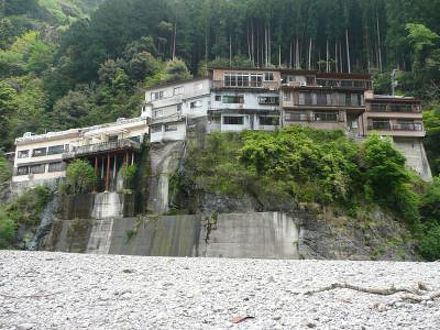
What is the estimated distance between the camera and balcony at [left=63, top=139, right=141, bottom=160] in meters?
43.8

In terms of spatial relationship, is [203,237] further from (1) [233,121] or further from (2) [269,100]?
(2) [269,100]

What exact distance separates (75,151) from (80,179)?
4764mm

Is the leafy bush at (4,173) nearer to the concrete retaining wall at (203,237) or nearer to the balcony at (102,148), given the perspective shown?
the balcony at (102,148)

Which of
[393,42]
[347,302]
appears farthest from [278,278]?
[393,42]

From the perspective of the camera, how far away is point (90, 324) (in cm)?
1106

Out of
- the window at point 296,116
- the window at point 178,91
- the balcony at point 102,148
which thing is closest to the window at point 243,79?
the window at point 178,91

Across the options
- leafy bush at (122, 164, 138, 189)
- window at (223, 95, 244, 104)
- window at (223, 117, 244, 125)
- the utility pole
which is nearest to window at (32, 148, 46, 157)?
leafy bush at (122, 164, 138, 189)

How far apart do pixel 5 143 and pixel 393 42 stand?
51508mm

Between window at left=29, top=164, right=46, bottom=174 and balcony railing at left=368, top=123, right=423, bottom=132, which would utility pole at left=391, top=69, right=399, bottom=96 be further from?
window at left=29, top=164, right=46, bottom=174

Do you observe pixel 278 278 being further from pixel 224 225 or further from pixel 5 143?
pixel 5 143

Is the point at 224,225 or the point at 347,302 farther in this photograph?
the point at 224,225

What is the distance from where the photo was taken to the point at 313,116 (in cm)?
4378

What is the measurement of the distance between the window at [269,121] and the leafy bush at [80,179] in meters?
17.0

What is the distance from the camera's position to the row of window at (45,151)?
51203 millimetres
